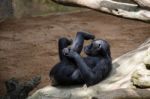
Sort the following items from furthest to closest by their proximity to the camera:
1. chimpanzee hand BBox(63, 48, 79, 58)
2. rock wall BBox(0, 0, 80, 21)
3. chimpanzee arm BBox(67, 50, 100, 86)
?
rock wall BBox(0, 0, 80, 21)
chimpanzee hand BBox(63, 48, 79, 58)
chimpanzee arm BBox(67, 50, 100, 86)

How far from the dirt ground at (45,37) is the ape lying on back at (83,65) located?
1732mm

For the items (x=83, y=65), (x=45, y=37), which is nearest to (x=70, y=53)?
(x=83, y=65)

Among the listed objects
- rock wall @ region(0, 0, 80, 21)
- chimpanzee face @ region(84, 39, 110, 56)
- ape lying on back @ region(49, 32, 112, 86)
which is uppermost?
chimpanzee face @ region(84, 39, 110, 56)

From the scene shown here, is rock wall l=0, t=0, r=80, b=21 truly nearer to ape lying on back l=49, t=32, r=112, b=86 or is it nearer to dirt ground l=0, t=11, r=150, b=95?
dirt ground l=0, t=11, r=150, b=95

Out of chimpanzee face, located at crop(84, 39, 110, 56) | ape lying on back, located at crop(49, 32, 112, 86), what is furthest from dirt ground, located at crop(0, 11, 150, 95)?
chimpanzee face, located at crop(84, 39, 110, 56)

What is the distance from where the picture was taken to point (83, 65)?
11.7 feet

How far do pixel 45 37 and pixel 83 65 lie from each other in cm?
483

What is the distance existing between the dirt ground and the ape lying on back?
5.68 ft

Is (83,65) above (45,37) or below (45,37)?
above

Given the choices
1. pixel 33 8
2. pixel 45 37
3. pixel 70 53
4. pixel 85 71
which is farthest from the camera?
pixel 33 8

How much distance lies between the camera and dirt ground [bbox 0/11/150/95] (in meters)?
6.37

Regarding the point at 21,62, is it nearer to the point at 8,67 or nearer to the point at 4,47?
the point at 8,67

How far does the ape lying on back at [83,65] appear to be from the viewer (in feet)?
11.9

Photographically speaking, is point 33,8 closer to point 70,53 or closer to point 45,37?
point 45,37
